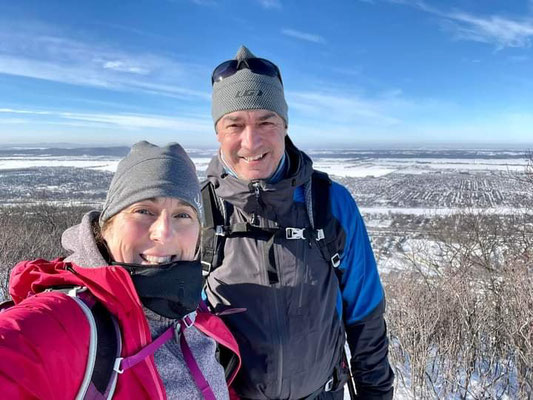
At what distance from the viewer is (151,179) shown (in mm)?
1104

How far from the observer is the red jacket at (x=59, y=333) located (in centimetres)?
72

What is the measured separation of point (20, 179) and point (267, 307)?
5862 centimetres

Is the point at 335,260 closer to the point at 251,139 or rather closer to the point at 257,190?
the point at 257,190

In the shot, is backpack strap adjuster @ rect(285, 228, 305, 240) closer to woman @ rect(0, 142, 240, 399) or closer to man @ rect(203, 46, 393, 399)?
man @ rect(203, 46, 393, 399)

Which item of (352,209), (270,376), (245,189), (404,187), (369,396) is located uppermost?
(245,189)

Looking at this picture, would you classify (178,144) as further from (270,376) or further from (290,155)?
(270,376)

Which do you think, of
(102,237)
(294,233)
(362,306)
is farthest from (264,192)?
(362,306)

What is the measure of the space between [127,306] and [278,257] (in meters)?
0.64

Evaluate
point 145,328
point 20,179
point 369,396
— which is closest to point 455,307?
point 369,396

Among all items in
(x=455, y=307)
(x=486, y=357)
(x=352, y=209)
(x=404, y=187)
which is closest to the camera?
(x=352, y=209)

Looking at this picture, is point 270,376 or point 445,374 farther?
point 445,374

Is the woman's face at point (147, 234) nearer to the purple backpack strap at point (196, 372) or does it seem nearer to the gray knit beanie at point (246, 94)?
the purple backpack strap at point (196, 372)

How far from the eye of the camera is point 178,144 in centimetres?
129

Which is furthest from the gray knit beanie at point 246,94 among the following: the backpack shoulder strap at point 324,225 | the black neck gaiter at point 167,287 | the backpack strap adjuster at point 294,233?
the black neck gaiter at point 167,287
